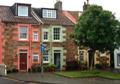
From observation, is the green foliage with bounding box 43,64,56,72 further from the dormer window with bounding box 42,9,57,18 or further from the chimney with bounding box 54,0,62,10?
the chimney with bounding box 54,0,62,10

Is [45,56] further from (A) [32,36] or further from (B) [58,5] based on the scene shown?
(B) [58,5]

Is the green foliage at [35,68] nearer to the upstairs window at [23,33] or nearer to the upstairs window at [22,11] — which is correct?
the upstairs window at [23,33]

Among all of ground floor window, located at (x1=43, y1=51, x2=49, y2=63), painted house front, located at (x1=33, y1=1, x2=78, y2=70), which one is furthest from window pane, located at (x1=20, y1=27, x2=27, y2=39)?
ground floor window, located at (x1=43, y1=51, x2=49, y2=63)

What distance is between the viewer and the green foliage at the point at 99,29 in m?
42.8

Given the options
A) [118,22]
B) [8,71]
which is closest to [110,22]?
[118,22]

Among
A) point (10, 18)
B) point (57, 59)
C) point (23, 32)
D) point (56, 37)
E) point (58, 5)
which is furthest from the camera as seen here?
point (58, 5)

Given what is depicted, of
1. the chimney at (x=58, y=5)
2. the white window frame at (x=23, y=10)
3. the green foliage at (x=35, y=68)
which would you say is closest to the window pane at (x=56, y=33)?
the white window frame at (x=23, y=10)

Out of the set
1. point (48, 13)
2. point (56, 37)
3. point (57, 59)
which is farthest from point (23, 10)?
point (57, 59)

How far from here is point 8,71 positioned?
46.9m

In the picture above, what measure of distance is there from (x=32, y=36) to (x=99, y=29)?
10185mm

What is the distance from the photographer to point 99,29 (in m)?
43.0

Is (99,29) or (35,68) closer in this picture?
(99,29)

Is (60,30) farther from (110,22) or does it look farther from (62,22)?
(110,22)

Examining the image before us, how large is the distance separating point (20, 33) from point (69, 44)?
7057 millimetres
